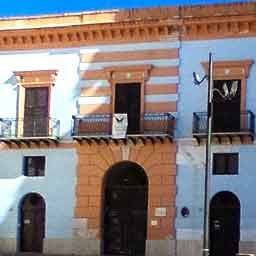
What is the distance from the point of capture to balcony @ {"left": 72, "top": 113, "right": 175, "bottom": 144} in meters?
33.2

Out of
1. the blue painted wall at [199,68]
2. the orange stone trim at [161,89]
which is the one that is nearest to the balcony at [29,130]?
the orange stone trim at [161,89]

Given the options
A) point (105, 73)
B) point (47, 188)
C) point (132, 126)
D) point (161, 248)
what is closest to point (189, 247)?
point (161, 248)

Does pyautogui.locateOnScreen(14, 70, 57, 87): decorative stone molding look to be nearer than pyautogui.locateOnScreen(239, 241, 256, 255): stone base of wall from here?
No

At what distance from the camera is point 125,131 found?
33625 mm

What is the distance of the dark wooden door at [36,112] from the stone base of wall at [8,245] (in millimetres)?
4632

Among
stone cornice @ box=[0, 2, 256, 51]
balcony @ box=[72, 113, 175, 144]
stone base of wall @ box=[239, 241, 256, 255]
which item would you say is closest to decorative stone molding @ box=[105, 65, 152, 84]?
stone cornice @ box=[0, 2, 256, 51]

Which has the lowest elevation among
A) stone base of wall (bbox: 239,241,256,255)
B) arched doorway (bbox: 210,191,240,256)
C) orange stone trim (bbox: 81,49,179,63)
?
stone base of wall (bbox: 239,241,256,255)

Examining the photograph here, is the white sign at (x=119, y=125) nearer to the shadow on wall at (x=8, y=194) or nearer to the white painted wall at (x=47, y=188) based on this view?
the white painted wall at (x=47, y=188)

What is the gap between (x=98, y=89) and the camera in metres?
34.8

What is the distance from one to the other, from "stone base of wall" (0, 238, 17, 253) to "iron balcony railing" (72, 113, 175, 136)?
17.6 feet

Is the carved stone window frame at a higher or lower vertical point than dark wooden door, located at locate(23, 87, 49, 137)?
higher

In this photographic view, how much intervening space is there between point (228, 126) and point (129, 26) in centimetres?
610

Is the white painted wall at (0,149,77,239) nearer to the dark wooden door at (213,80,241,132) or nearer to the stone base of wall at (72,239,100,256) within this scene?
the stone base of wall at (72,239,100,256)

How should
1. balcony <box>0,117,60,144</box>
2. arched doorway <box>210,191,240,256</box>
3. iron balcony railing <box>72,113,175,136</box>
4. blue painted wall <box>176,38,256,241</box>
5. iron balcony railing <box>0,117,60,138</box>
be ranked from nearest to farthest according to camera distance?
blue painted wall <box>176,38,256,241</box> < arched doorway <box>210,191,240,256</box> < iron balcony railing <box>72,113,175,136</box> < balcony <box>0,117,60,144</box> < iron balcony railing <box>0,117,60,138</box>
